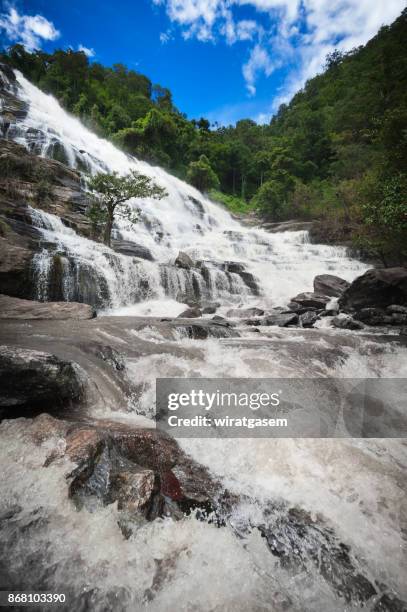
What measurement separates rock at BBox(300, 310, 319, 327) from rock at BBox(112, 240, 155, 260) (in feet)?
30.6

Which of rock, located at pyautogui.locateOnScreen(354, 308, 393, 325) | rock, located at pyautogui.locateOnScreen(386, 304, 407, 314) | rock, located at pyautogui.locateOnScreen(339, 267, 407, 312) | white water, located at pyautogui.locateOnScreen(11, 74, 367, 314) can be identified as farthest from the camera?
white water, located at pyautogui.locateOnScreen(11, 74, 367, 314)

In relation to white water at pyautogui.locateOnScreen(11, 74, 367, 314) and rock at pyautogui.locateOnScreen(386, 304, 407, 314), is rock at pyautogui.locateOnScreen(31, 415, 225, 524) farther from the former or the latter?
rock at pyautogui.locateOnScreen(386, 304, 407, 314)

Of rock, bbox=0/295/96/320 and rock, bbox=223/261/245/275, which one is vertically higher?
rock, bbox=223/261/245/275

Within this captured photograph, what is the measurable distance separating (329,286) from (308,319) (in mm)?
5453

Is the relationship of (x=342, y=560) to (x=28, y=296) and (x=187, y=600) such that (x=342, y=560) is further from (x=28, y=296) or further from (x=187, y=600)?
(x=28, y=296)

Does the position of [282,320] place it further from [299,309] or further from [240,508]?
[240,508]

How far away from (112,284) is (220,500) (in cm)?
1032

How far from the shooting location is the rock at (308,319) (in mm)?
9391

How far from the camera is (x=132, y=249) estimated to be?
1572cm

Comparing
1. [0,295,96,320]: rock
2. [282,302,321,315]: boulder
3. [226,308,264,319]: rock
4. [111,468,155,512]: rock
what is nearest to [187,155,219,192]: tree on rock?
[282,302,321,315]: boulder

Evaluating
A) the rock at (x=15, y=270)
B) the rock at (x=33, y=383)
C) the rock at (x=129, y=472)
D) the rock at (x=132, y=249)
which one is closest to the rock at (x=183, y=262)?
the rock at (x=132, y=249)

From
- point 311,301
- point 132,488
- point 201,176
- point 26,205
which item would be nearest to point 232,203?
point 201,176

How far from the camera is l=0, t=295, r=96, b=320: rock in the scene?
675cm

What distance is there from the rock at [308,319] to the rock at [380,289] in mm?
2132
